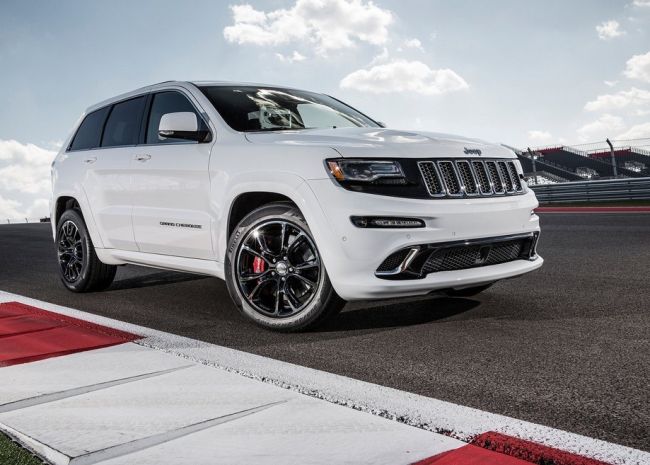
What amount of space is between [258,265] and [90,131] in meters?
3.03

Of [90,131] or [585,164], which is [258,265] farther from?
[585,164]

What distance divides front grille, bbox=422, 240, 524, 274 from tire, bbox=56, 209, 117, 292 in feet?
12.0

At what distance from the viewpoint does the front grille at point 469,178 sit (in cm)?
447

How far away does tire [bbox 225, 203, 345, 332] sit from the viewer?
458 centimetres

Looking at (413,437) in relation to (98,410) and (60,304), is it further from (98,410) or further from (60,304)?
(60,304)

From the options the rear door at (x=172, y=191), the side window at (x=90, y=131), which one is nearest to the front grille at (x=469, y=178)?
the rear door at (x=172, y=191)

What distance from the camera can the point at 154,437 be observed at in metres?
2.74

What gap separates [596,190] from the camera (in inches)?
863

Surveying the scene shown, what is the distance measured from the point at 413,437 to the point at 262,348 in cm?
179

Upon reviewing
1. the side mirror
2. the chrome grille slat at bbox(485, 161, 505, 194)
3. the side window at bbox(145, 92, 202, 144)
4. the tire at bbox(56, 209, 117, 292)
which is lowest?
the tire at bbox(56, 209, 117, 292)

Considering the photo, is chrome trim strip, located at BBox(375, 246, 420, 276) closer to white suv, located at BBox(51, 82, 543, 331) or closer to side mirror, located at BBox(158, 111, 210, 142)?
white suv, located at BBox(51, 82, 543, 331)

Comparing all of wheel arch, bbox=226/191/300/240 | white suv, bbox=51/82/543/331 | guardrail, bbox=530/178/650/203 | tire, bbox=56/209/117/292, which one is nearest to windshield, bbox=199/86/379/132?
white suv, bbox=51/82/543/331

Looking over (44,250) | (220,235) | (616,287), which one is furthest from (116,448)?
(44,250)

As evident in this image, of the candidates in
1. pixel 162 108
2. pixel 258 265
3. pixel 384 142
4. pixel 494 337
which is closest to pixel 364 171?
pixel 384 142
